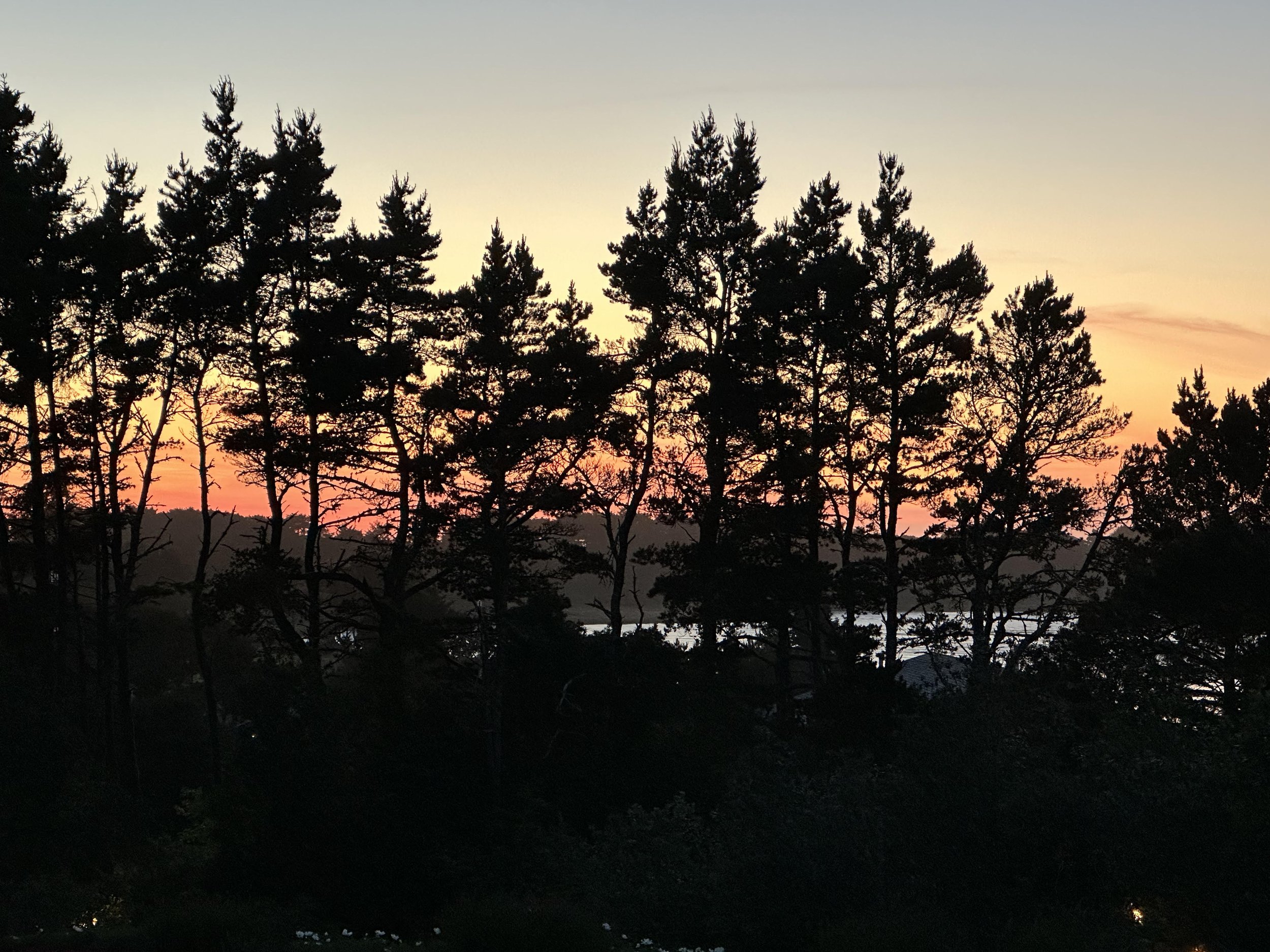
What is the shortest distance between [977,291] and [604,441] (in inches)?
471

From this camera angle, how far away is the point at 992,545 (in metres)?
35.2

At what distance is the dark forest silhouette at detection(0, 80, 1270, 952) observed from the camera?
24312 millimetres

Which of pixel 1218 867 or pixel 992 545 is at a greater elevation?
pixel 992 545

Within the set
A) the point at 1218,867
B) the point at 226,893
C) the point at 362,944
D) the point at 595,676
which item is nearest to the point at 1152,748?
the point at 1218,867

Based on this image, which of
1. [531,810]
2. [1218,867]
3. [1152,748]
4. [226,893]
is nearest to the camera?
[1218,867]

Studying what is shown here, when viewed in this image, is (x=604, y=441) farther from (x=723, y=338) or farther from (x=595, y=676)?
(x=595, y=676)

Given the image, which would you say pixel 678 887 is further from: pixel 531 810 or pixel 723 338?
pixel 723 338

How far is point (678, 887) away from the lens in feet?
60.1

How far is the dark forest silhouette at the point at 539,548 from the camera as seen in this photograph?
Result: 24312 mm

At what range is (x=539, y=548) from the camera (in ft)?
106

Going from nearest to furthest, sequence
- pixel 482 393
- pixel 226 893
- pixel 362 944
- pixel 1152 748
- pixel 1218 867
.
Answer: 1. pixel 362 944
2. pixel 1218 867
3. pixel 1152 748
4. pixel 226 893
5. pixel 482 393

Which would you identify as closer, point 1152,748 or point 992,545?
point 1152,748

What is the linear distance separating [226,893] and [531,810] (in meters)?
6.09

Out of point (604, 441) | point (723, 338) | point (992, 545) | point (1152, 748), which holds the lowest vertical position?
point (1152, 748)
